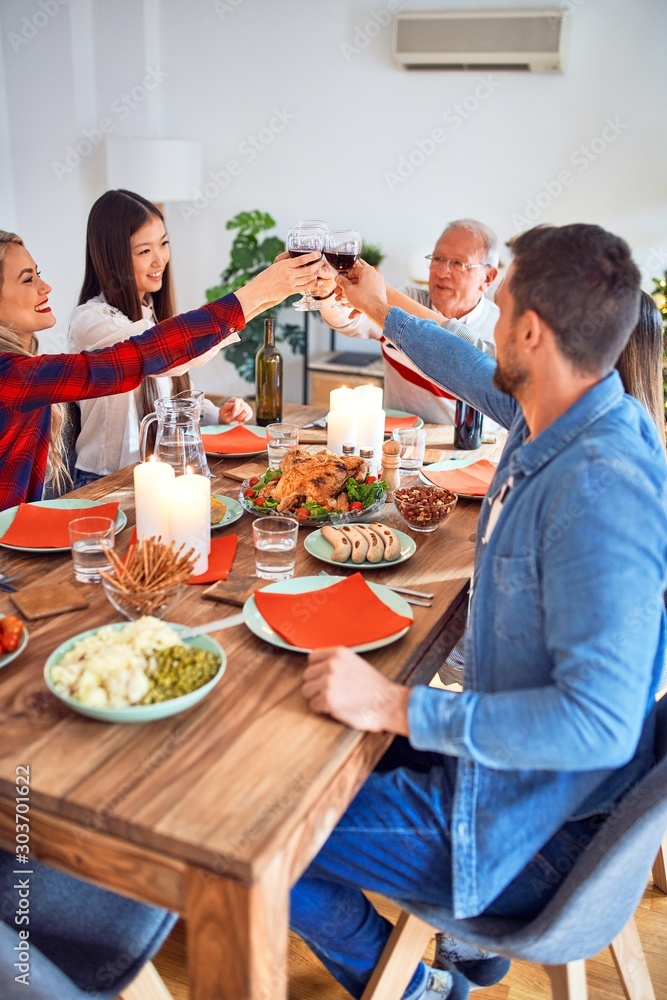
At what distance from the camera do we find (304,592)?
1.48m

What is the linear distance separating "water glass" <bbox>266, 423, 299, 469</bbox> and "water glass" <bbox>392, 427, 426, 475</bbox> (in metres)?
0.24

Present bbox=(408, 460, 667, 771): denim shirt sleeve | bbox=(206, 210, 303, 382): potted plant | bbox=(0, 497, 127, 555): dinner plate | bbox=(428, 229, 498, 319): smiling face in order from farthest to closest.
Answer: bbox=(206, 210, 303, 382): potted plant, bbox=(428, 229, 498, 319): smiling face, bbox=(0, 497, 127, 555): dinner plate, bbox=(408, 460, 667, 771): denim shirt sleeve

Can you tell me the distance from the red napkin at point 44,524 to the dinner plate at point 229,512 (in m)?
0.21

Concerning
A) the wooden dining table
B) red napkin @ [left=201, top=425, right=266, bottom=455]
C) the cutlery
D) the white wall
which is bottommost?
the wooden dining table

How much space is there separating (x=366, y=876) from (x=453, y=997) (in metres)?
0.47

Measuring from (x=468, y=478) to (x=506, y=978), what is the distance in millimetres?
1046

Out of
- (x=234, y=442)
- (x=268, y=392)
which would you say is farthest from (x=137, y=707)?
(x=268, y=392)

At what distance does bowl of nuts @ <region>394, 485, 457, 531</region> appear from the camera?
1790 millimetres

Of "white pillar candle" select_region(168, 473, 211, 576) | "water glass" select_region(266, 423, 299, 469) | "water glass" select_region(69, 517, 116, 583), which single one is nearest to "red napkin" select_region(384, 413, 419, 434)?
"water glass" select_region(266, 423, 299, 469)

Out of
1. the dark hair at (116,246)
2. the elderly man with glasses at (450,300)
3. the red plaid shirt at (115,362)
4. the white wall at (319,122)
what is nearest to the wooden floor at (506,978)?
the red plaid shirt at (115,362)

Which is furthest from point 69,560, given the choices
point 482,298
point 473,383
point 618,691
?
point 482,298

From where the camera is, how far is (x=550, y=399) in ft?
4.16

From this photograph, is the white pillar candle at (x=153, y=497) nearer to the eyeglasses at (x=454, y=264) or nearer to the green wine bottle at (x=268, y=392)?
the green wine bottle at (x=268, y=392)

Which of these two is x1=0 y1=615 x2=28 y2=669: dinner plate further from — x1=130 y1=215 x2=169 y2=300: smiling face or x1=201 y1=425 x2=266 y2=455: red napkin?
x1=130 y1=215 x2=169 y2=300: smiling face
